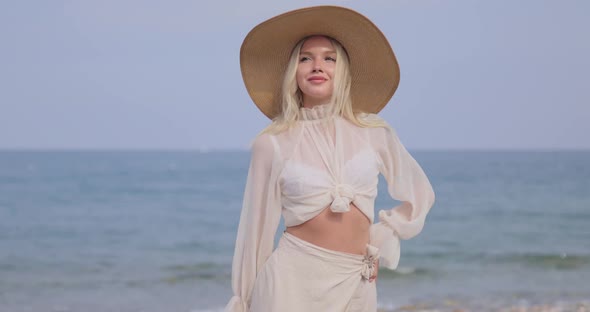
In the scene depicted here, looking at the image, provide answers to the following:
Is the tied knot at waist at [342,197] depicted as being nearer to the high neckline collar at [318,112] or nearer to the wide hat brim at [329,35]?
the high neckline collar at [318,112]

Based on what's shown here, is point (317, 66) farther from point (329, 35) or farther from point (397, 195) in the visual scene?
point (397, 195)

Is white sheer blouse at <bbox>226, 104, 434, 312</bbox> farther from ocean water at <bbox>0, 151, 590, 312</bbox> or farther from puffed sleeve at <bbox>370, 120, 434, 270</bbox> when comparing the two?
ocean water at <bbox>0, 151, 590, 312</bbox>

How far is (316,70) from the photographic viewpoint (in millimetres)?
3068

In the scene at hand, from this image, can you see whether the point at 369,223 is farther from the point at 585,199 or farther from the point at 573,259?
the point at 585,199

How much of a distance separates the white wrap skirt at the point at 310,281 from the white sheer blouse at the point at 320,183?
89 mm

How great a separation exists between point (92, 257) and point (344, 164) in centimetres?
925

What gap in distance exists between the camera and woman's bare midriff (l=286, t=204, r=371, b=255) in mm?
2977

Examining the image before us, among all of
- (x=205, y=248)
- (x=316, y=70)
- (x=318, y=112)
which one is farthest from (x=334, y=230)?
(x=205, y=248)

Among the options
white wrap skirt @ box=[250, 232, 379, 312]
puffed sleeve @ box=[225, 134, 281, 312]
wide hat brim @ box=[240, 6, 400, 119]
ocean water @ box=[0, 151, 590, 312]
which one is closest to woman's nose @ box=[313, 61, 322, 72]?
wide hat brim @ box=[240, 6, 400, 119]

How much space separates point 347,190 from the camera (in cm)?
295

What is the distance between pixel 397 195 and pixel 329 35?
0.63m

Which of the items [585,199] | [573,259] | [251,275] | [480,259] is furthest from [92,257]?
[585,199]

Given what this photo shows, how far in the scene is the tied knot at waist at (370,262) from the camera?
3013 mm

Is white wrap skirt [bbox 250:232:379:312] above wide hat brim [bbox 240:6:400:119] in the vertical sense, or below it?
below
